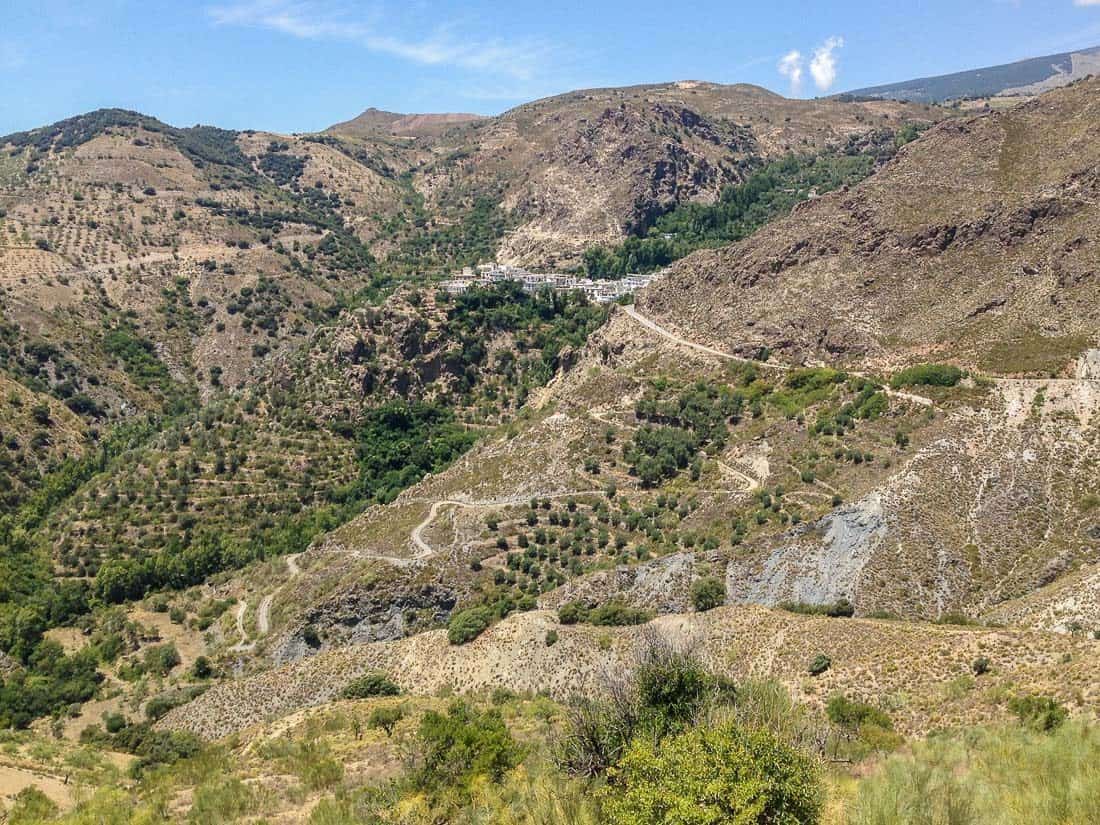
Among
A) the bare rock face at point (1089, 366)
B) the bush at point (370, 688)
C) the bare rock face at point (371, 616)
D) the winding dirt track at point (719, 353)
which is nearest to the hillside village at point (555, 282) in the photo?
the winding dirt track at point (719, 353)

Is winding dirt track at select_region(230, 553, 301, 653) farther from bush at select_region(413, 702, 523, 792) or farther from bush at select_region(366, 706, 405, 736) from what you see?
bush at select_region(413, 702, 523, 792)

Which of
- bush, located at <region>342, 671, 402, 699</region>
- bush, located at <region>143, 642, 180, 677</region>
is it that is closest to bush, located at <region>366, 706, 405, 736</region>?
bush, located at <region>342, 671, 402, 699</region>

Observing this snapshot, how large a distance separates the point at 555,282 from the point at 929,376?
6205 centimetres

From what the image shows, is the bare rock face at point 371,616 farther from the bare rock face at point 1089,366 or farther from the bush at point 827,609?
the bare rock face at point 1089,366

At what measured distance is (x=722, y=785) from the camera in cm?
1365

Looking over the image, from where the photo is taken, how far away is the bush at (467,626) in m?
39.6

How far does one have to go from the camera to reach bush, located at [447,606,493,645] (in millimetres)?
39562

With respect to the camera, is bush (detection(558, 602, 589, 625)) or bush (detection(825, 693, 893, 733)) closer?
bush (detection(825, 693, 893, 733))

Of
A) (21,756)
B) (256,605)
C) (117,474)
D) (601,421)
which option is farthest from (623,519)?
(117,474)

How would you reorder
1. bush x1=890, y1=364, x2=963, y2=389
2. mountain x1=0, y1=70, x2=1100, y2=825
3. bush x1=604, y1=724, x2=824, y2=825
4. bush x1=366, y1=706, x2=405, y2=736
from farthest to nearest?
bush x1=890, y1=364, x2=963, y2=389 → bush x1=366, y1=706, x2=405, y2=736 → mountain x1=0, y1=70, x2=1100, y2=825 → bush x1=604, y1=724, x2=824, y2=825

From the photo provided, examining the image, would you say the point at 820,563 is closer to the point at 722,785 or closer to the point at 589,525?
the point at 589,525

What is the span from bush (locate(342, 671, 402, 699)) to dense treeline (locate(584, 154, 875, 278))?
279 feet

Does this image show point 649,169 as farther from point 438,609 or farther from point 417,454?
point 438,609

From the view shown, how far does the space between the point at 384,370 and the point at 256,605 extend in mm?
34133
